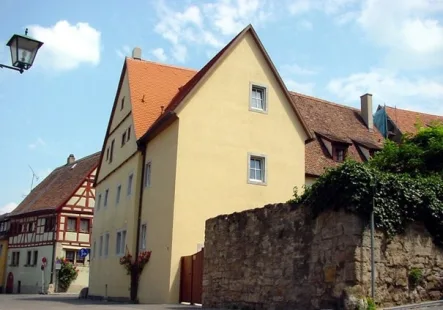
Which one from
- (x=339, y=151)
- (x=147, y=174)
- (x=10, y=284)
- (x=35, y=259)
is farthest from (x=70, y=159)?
(x=339, y=151)

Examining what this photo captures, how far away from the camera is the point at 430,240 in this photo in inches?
450

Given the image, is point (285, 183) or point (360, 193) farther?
point (285, 183)

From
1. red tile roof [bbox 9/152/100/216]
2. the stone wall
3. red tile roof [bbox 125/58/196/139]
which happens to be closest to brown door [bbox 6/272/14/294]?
red tile roof [bbox 9/152/100/216]

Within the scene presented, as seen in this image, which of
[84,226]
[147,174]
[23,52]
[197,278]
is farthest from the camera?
[84,226]

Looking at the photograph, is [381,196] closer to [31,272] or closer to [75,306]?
[75,306]

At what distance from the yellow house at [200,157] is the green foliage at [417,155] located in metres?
5.58

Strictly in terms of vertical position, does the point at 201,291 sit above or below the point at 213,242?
below

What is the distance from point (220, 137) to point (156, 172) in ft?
9.64

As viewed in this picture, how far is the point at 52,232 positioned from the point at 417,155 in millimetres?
33402

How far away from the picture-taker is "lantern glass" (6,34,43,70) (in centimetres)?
884

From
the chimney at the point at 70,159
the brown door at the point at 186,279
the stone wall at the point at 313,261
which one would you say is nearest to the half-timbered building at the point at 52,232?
the chimney at the point at 70,159

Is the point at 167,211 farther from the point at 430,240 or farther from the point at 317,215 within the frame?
the point at 430,240

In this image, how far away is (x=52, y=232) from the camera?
4328 centimetres

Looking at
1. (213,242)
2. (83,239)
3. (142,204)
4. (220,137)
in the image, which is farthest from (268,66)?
(83,239)
